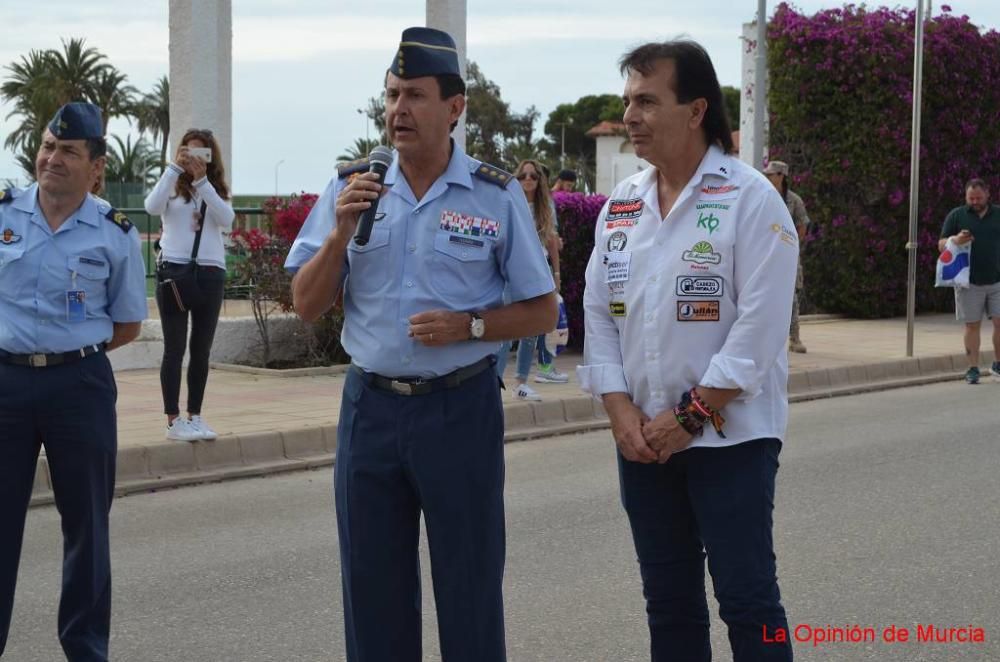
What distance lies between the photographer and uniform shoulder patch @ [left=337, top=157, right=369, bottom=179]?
3934mm

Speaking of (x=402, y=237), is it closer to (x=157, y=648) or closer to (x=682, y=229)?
(x=682, y=229)

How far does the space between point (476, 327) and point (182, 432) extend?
5862 millimetres

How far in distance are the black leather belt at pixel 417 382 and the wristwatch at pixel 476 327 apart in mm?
96

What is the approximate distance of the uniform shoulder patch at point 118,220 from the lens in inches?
201


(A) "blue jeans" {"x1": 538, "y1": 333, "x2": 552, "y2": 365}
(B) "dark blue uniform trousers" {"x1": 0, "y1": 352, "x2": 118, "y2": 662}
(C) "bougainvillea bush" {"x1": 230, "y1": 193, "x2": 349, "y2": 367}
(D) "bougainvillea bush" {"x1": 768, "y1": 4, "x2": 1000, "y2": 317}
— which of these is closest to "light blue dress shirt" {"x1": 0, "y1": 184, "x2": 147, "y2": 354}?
(B) "dark blue uniform trousers" {"x1": 0, "y1": 352, "x2": 118, "y2": 662}

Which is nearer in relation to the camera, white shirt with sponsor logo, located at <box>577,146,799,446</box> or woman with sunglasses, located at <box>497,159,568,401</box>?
white shirt with sponsor logo, located at <box>577,146,799,446</box>

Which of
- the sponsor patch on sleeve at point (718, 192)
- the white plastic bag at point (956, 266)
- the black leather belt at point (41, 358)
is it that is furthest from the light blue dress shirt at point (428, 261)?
the white plastic bag at point (956, 266)

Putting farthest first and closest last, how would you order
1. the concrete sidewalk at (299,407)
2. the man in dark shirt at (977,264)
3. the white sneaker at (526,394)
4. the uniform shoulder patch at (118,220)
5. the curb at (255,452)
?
the man in dark shirt at (977,264), the white sneaker at (526,394), the concrete sidewalk at (299,407), the curb at (255,452), the uniform shoulder patch at (118,220)

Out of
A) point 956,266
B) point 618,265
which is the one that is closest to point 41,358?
point 618,265

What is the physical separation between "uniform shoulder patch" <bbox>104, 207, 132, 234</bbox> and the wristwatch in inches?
71.6

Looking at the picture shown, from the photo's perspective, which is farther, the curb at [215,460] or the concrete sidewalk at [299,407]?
the concrete sidewalk at [299,407]

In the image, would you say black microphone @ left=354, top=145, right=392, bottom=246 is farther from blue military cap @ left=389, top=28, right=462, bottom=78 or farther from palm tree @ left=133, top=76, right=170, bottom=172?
palm tree @ left=133, top=76, right=170, bottom=172

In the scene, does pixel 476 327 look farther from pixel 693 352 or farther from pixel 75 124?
pixel 75 124

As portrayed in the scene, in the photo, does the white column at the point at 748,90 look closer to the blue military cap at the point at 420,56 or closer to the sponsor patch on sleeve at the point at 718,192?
the sponsor patch on sleeve at the point at 718,192
